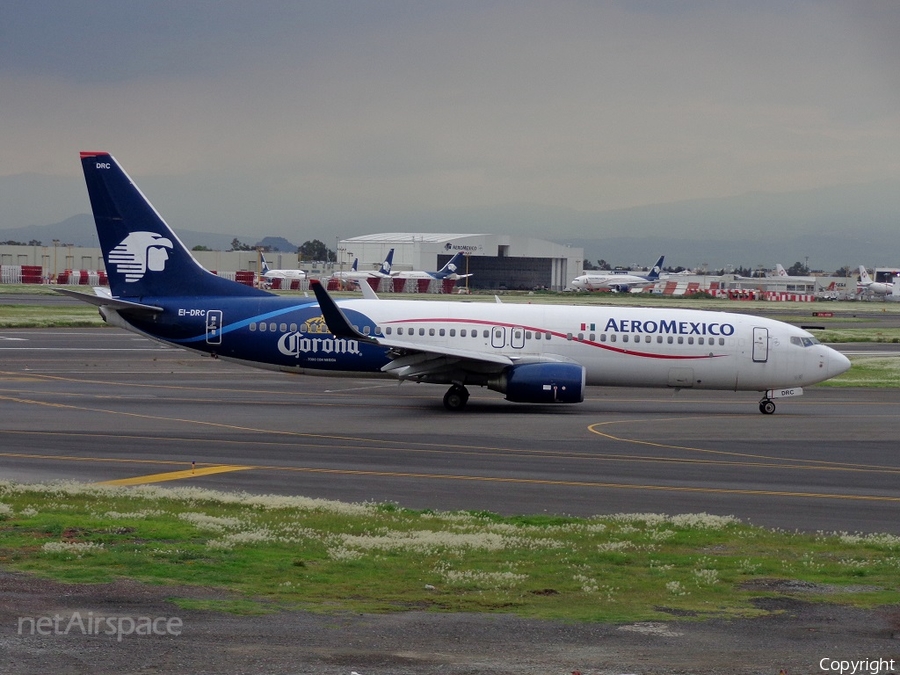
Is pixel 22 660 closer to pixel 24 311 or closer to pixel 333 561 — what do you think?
pixel 333 561

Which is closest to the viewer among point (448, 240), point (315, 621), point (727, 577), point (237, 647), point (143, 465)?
point (237, 647)

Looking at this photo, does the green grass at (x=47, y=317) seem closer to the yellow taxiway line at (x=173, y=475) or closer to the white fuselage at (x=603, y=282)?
the yellow taxiway line at (x=173, y=475)

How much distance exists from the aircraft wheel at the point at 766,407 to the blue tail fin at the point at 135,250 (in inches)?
787

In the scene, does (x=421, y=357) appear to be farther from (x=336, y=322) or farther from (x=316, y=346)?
(x=316, y=346)

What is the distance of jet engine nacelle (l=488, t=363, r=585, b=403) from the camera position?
35.4 meters

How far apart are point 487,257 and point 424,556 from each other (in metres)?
165

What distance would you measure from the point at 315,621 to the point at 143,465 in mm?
13894

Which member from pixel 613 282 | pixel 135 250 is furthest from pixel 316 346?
pixel 613 282

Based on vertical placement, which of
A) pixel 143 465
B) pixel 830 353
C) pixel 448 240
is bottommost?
pixel 143 465

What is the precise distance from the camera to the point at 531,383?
3547 cm

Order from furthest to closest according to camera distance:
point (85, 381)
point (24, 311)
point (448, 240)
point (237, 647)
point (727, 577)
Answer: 1. point (448, 240)
2. point (24, 311)
3. point (85, 381)
4. point (727, 577)
5. point (237, 647)

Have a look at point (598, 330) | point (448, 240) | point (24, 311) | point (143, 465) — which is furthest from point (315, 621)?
point (448, 240)

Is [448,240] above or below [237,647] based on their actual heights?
above

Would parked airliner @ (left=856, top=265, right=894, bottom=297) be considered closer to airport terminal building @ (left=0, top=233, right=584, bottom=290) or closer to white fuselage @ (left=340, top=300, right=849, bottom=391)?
airport terminal building @ (left=0, top=233, right=584, bottom=290)
